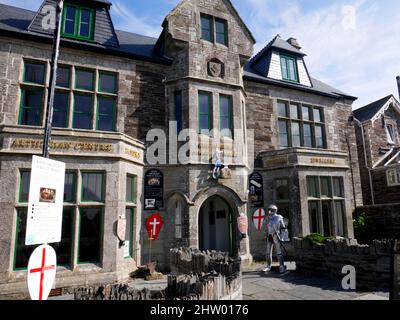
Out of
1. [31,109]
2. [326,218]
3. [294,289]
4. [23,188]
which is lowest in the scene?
[294,289]

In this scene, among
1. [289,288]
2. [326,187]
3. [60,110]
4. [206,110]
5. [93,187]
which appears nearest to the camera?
[289,288]

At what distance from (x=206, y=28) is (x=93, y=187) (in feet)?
28.6

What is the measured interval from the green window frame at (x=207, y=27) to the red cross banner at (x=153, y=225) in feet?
27.1

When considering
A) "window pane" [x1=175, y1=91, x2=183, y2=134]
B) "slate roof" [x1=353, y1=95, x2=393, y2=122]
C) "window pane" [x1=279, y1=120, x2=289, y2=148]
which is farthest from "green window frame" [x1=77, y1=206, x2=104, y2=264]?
"slate roof" [x1=353, y1=95, x2=393, y2=122]

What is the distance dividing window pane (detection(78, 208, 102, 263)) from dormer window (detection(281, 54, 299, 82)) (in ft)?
40.5

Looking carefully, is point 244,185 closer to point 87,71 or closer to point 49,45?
point 87,71

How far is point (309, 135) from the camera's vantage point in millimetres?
15742

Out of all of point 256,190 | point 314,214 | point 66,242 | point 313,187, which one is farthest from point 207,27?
point 66,242

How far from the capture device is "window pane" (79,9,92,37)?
12312 mm

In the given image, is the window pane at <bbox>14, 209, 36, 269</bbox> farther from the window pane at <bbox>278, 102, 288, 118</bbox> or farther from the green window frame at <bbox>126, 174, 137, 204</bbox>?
the window pane at <bbox>278, 102, 288, 118</bbox>

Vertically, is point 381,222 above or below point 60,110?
below

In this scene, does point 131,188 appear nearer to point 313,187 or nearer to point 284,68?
point 313,187

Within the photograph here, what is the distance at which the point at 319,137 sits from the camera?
1597 centimetres

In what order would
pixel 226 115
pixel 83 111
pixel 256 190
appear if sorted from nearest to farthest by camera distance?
pixel 83 111 < pixel 226 115 < pixel 256 190
